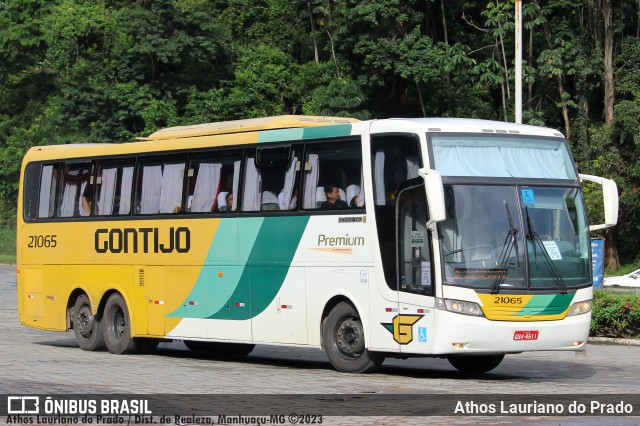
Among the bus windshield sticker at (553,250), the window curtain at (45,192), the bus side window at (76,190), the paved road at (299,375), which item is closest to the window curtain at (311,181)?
the paved road at (299,375)

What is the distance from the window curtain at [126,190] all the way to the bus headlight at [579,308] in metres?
8.57

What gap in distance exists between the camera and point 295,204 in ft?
61.2

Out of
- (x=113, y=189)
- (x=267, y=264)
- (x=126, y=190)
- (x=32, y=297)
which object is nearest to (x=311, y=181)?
(x=267, y=264)

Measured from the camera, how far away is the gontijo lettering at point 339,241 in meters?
17.6

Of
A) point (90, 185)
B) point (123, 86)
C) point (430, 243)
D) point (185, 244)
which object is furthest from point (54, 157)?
point (123, 86)

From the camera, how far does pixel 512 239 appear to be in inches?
647

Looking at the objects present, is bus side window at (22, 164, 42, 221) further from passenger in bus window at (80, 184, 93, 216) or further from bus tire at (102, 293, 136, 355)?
bus tire at (102, 293, 136, 355)

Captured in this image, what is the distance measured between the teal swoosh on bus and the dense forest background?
29.5 metres

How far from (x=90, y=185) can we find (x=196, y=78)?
4023cm

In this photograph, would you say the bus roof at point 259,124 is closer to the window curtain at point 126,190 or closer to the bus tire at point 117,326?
the window curtain at point 126,190

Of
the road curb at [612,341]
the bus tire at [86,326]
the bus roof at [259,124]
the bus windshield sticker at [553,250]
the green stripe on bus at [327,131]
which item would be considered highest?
the bus roof at [259,124]

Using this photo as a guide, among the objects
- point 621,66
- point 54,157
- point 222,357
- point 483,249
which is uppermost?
point 621,66

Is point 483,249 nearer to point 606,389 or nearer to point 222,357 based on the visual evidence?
point 606,389

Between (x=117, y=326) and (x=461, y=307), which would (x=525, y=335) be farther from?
(x=117, y=326)
